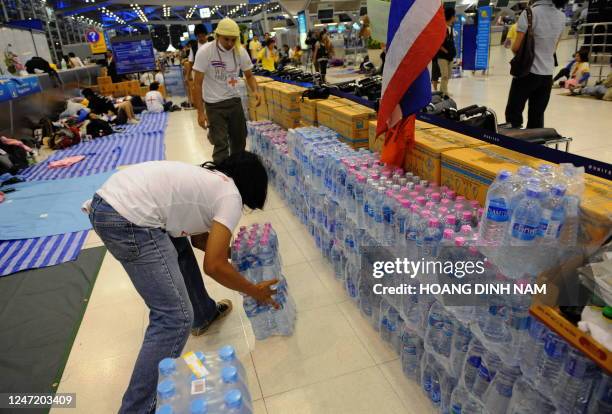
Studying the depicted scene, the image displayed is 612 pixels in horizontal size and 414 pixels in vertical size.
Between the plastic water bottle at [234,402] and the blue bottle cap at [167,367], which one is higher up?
the plastic water bottle at [234,402]

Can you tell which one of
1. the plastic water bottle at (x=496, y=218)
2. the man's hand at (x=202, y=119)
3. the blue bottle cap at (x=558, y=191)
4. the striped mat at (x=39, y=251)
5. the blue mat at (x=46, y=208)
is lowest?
the striped mat at (x=39, y=251)

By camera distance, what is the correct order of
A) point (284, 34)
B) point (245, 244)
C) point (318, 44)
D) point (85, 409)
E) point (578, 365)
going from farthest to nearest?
point (284, 34) < point (318, 44) < point (245, 244) < point (85, 409) < point (578, 365)

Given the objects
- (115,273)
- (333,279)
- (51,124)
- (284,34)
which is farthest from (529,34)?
(284,34)

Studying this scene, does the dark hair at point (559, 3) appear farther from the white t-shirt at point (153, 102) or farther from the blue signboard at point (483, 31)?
the white t-shirt at point (153, 102)

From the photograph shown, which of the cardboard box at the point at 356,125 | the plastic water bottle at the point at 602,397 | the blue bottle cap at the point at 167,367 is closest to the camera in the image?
the plastic water bottle at the point at 602,397

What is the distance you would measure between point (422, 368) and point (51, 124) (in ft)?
33.8

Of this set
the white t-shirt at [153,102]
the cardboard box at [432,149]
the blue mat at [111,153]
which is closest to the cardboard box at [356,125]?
the cardboard box at [432,149]

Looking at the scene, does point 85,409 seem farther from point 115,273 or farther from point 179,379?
point 115,273

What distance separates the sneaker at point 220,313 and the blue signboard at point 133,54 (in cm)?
1326

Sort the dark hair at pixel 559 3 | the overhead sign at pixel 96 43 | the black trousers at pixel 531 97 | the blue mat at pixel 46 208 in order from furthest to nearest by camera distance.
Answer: the overhead sign at pixel 96 43
the blue mat at pixel 46 208
the black trousers at pixel 531 97
the dark hair at pixel 559 3

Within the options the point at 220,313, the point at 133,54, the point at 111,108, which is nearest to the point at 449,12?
the point at 220,313

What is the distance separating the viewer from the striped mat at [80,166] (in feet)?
13.2

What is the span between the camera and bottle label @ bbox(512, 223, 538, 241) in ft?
4.52

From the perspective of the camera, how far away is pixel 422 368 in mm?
2107
